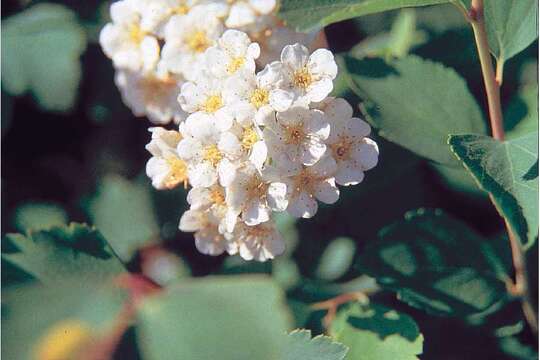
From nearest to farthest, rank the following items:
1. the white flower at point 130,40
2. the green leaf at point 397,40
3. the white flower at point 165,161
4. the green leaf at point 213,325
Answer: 1. the green leaf at point 213,325
2. the white flower at point 165,161
3. the white flower at point 130,40
4. the green leaf at point 397,40

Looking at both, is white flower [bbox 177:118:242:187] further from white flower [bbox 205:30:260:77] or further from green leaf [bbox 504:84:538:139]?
green leaf [bbox 504:84:538:139]

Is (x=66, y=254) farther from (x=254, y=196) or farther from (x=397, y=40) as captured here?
(x=397, y=40)

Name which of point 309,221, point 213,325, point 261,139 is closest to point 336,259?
point 309,221

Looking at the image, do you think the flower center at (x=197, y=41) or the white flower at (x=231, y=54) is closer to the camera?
the white flower at (x=231, y=54)

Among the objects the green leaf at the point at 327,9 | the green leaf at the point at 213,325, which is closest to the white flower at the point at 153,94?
the green leaf at the point at 327,9

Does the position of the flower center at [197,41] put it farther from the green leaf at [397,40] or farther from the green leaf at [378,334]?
the green leaf at [378,334]

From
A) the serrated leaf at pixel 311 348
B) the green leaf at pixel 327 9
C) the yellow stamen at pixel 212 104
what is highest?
the green leaf at pixel 327 9
